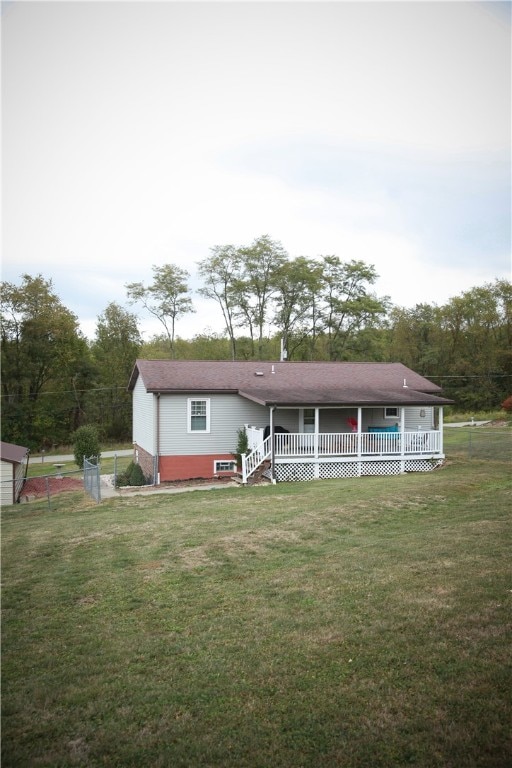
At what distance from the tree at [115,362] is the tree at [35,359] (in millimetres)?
2959

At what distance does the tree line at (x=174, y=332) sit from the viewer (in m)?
46.4

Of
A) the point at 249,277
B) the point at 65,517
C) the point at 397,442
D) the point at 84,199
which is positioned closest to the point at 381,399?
the point at 397,442

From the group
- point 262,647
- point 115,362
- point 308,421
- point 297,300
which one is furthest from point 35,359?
point 262,647

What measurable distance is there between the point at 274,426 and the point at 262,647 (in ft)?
55.5

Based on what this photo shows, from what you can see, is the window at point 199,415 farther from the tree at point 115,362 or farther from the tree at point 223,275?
the tree at point 115,362

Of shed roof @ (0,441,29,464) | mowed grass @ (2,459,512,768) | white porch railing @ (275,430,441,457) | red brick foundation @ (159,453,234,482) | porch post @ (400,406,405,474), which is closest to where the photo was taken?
mowed grass @ (2,459,512,768)

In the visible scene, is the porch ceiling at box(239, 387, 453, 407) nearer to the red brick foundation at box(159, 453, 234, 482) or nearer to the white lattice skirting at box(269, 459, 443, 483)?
the white lattice skirting at box(269, 459, 443, 483)

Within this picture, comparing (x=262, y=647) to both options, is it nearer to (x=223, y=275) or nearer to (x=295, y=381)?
(x=295, y=381)

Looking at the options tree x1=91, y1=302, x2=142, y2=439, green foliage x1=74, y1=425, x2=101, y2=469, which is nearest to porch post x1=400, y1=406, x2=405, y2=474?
green foliage x1=74, y1=425, x2=101, y2=469

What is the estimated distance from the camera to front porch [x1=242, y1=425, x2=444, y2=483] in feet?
68.0

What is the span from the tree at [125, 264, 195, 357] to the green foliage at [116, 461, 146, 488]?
26032 millimetres

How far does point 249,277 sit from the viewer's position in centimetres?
4638

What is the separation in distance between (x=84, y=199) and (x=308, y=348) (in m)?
25.1

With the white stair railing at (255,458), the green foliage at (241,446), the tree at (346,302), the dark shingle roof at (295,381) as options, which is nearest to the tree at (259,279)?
the tree at (346,302)
